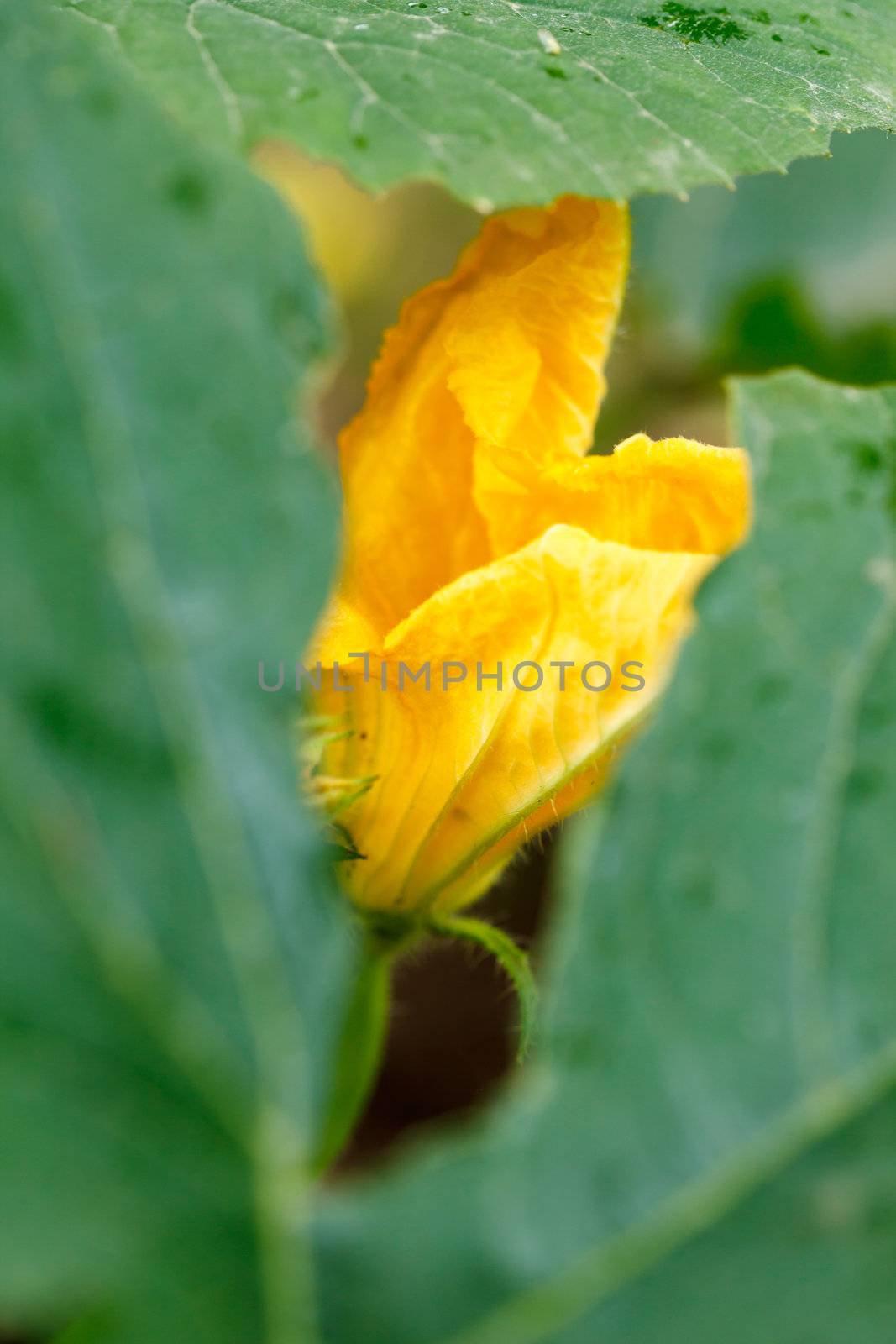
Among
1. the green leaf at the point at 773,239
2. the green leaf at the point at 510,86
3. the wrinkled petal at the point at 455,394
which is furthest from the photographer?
the green leaf at the point at 773,239

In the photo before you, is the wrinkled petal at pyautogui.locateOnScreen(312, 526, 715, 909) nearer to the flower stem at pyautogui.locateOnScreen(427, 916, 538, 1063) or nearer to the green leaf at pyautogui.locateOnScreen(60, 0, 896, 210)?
the flower stem at pyautogui.locateOnScreen(427, 916, 538, 1063)

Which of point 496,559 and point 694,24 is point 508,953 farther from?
point 694,24

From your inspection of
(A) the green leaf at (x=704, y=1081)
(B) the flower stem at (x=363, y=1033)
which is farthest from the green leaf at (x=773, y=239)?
(A) the green leaf at (x=704, y=1081)

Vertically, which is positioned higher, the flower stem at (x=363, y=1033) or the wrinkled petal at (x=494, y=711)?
the wrinkled petal at (x=494, y=711)

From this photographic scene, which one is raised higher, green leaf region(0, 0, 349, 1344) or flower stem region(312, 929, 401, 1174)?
green leaf region(0, 0, 349, 1344)

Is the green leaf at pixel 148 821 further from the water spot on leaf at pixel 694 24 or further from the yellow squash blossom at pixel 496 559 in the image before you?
the water spot on leaf at pixel 694 24

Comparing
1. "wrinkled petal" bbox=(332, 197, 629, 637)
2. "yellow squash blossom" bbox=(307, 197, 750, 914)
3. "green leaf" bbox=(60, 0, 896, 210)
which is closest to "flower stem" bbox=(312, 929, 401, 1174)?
"yellow squash blossom" bbox=(307, 197, 750, 914)

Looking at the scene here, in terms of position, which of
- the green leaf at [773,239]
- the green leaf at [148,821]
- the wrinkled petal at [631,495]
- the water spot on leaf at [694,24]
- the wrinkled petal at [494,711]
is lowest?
the green leaf at [773,239]
